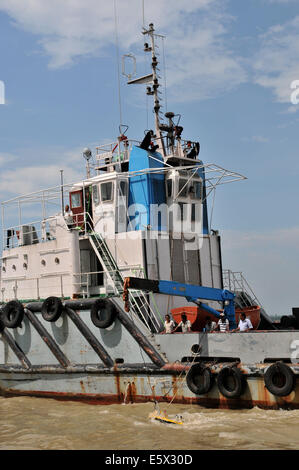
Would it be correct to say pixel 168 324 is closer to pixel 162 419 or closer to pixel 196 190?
pixel 162 419

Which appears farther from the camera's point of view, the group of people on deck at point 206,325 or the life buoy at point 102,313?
the life buoy at point 102,313

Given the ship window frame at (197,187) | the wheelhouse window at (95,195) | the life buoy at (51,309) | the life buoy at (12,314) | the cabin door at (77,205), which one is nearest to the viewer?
the life buoy at (51,309)

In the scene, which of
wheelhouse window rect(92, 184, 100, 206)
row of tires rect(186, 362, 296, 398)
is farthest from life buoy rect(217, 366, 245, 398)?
wheelhouse window rect(92, 184, 100, 206)

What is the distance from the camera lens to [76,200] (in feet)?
54.2

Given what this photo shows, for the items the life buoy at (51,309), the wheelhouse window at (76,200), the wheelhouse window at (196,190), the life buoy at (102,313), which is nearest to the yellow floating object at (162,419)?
the life buoy at (102,313)

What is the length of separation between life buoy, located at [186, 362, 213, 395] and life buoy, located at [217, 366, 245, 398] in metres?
0.26

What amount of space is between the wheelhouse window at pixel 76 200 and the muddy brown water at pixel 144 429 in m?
6.30

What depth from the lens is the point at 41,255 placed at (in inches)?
625

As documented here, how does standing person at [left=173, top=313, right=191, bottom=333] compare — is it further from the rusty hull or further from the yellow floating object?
the yellow floating object

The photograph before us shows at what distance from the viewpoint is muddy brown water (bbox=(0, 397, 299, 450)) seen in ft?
29.7

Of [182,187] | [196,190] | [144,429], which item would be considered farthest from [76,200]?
[144,429]

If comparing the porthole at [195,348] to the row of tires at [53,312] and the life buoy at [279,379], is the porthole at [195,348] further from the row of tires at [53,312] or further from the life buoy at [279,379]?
the row of tires at [53,312]

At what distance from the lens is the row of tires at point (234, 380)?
10594mm
